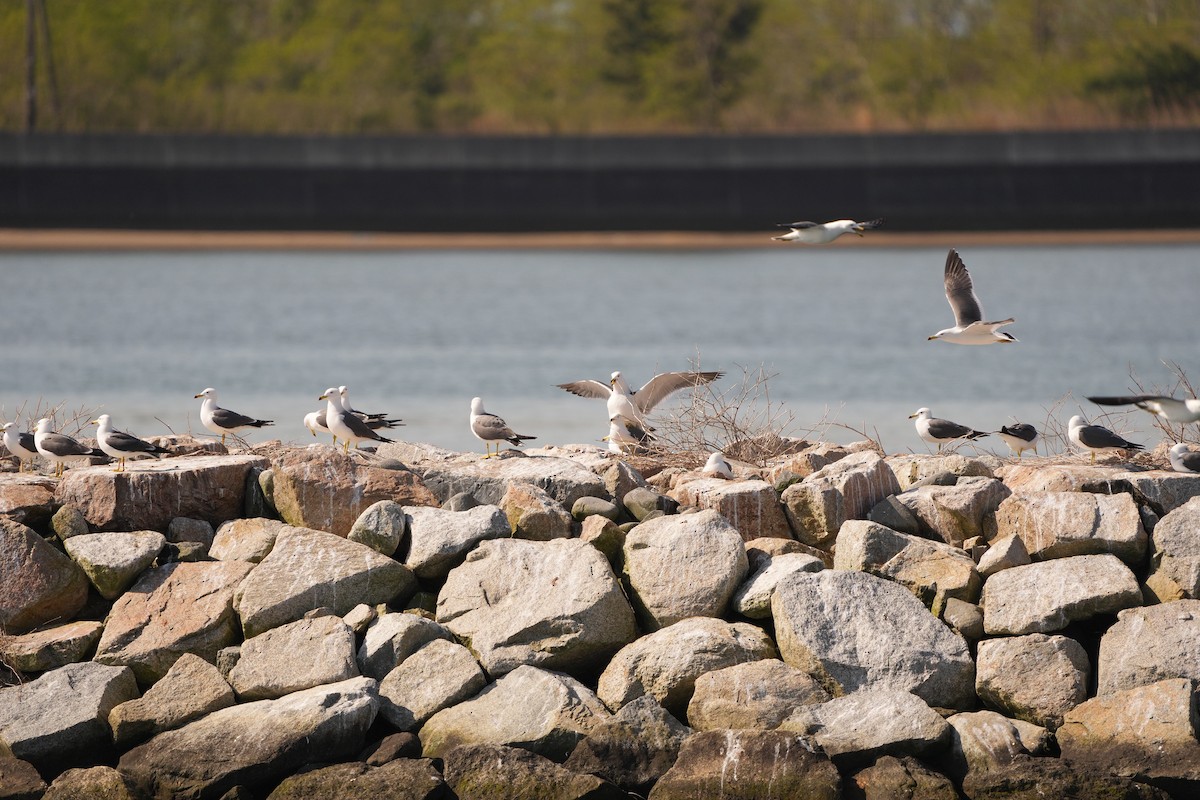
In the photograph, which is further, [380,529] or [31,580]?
[380,529]

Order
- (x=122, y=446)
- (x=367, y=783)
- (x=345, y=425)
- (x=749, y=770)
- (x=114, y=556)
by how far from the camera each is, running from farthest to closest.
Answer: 1. (x=345, y=425)
2. (x=122, y=446)
3. (x=114, y=556)
4. (x=367, y=783)
5. (x=749, y=770)

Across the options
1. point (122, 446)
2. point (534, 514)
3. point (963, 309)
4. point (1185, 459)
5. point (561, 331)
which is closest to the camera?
point (534, 514)

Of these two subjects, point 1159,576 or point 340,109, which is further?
point 340,109

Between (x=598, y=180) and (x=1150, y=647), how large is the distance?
32556mm

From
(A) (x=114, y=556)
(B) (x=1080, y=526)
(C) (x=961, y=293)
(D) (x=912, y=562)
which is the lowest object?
(A) (x=114, y=556)

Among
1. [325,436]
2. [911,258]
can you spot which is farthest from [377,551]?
[911,258]

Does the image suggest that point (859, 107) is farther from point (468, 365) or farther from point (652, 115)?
point (468, 365)

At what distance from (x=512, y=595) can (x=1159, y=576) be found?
12.0 ft

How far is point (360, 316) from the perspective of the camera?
34.6m

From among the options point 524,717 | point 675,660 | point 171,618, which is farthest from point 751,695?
point 171,618

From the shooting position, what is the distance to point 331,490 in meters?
9.50

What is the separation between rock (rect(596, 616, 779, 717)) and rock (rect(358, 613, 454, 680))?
104 cm

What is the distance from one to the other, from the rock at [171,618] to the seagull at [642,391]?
3353 mm

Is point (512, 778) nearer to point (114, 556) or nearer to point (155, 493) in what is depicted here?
point (114, 556)
